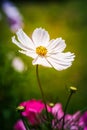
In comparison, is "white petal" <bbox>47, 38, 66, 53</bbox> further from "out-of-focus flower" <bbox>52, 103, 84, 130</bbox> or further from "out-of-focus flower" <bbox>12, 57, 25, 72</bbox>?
"out-of-focus flower" <bbox>12, 57, 25, 72</bbox>

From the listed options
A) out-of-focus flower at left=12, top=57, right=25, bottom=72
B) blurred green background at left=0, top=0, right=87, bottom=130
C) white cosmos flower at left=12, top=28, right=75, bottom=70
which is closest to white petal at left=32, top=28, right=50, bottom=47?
white cosmos flower at left=12, top=28, right=75, bottom=70

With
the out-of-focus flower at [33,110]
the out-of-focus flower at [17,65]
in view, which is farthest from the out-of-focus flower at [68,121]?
the out-of-focus flower at [17,65]

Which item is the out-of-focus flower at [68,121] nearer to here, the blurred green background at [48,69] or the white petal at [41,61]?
the blurred green background at [48,69]

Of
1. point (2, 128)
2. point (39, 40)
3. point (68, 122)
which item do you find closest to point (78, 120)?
point (68, 122)

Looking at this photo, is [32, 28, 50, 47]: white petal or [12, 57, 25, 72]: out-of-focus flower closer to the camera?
[32, 28, 50, 47]: white petal

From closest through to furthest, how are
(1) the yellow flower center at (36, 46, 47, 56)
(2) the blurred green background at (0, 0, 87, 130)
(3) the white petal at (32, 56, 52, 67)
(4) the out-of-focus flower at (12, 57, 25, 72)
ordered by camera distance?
(3) the white petal at (32, 56, 52, 67) < (1) the yellow flower center at (36, 46, 47, 56) < (2) the blurred green background at (0, 0, 87, 130) < (4) the out-of-focus flower at (12, 57, 25, 72)

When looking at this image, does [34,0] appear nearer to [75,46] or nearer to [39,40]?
[75,46]

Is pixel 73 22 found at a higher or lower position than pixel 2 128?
higher
